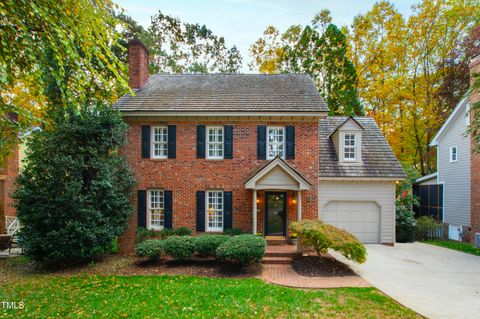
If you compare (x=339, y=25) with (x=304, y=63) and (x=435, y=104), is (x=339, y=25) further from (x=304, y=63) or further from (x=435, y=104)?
(x=435, y=104)

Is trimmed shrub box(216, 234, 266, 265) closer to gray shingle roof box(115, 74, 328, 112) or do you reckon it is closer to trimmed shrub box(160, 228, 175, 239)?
trimmed shrub box(160, 228, 175, 239)

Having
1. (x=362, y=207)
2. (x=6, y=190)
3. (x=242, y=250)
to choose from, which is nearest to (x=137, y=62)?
(x=242, y=250)

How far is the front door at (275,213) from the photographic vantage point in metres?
12.8

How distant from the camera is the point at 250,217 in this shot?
12.5 metres

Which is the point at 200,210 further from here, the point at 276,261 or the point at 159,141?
the point at 276,261

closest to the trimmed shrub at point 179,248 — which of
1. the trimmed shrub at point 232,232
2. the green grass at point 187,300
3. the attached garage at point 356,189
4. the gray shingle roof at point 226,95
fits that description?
the green grass at point 187,300

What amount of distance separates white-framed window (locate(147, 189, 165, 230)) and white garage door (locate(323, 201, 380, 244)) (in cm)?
812

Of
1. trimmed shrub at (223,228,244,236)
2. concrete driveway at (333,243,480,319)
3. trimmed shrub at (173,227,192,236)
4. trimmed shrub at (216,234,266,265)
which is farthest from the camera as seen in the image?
trimmed shrub at (173,227,192,236)

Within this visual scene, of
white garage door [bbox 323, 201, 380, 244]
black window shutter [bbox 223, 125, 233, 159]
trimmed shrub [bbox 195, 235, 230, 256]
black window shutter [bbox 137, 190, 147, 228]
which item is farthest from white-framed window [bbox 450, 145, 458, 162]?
black window shutter [bbox 137, 190, 147, 228]

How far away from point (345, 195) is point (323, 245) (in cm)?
479

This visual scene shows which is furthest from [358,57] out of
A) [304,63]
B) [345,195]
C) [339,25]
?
[345,195]

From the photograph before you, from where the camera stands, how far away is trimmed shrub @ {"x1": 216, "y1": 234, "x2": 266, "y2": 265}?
9.62 meters

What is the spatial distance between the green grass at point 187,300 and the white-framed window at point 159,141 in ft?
18.9

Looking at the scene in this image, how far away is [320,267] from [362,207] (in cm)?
549
